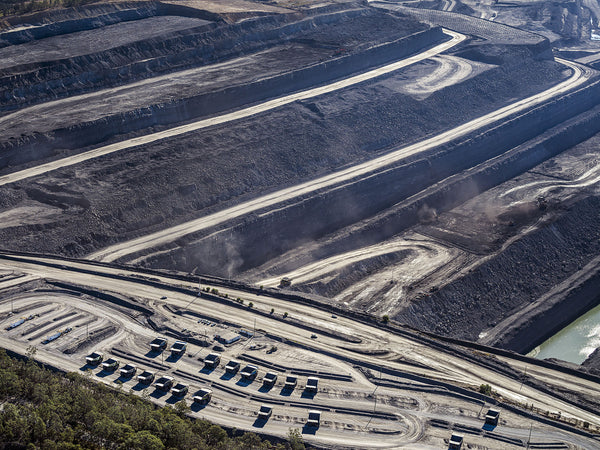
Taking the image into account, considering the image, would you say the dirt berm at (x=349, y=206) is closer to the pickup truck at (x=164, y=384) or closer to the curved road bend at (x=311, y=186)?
the curved road bend at (x=311, y=186)

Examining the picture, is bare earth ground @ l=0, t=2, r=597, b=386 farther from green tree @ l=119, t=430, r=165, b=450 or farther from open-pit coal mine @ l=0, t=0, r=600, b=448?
green tree @ l=119, t=430, r=165, b=450

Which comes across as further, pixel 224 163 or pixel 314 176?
pixel 314 176

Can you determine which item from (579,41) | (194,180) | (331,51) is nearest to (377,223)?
(194,180)

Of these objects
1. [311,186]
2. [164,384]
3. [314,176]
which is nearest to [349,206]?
[311,186]

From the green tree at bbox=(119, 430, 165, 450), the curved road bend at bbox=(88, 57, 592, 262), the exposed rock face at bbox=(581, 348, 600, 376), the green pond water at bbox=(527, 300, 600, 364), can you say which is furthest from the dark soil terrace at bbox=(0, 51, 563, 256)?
the exposed rock face at bbox=(581, 348, 600, 376)

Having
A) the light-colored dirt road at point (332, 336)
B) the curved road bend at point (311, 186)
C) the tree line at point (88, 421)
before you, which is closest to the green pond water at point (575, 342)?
the light-colored dirt road at point (332, 336)

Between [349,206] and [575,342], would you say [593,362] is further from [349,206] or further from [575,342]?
[349,206]
